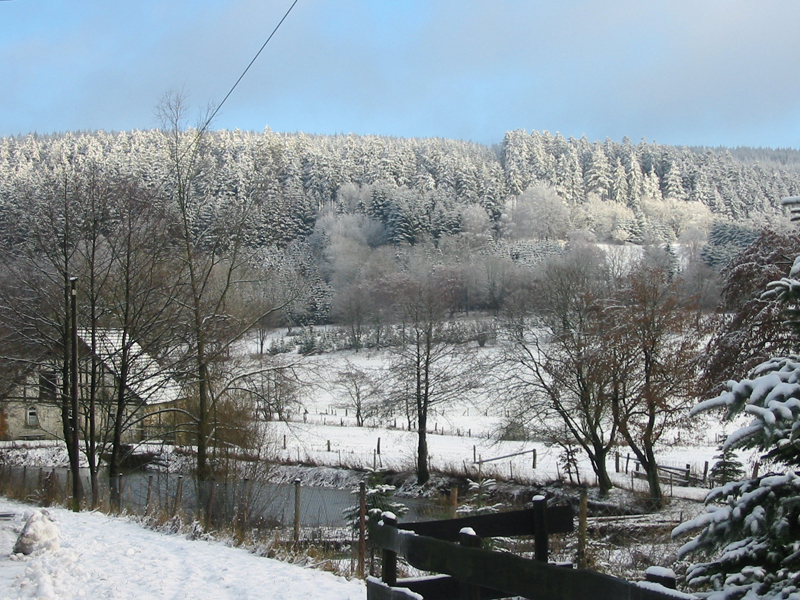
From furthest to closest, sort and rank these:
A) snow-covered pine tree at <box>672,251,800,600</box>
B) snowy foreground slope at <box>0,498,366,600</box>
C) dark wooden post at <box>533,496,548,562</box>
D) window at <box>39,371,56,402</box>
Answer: window at <box>39,371,56,402</box>, snowy foreground slope at <box>0,498,366,600</box>, dark wooden post at <box>533,496,548,562</box>, snow-covered pine tree at <box>672,251,800,600</box>

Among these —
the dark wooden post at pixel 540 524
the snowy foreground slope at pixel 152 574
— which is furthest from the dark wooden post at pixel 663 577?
the snowy foreground slope at pixel 152 574

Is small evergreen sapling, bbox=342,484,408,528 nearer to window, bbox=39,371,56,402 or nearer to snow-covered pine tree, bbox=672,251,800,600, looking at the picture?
snow-covered pine tree, bbox=672,251,800,600

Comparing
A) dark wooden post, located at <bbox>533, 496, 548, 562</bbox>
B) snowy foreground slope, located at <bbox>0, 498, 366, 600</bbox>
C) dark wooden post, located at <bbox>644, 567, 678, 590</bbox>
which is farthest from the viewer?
snowy foreground slope, located at <bbox>0, 498, 366, 600</bbox>

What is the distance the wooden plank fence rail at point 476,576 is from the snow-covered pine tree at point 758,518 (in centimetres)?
48

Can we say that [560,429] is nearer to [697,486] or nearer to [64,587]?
[697,486]

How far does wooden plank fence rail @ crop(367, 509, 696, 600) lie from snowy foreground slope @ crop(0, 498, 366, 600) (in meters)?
2.69

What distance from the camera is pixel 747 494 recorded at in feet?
9.35

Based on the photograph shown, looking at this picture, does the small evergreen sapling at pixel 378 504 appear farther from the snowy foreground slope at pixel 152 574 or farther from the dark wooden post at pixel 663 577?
the dark wooden post at pixel 663 577

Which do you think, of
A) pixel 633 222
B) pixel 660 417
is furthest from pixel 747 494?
pixel 633 222

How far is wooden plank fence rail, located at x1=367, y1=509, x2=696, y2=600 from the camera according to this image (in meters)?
2.60

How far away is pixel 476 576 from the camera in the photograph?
11.1 ft

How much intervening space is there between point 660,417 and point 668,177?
133793 millimetres

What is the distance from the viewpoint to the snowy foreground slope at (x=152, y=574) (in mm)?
6844

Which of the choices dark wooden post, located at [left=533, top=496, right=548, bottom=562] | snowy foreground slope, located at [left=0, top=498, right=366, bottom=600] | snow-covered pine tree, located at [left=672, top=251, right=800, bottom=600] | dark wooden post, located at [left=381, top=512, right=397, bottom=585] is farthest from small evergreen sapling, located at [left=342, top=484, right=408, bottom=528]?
snow-covered pine tree, located at [left=672, top=251, right=800, bottom=600]
